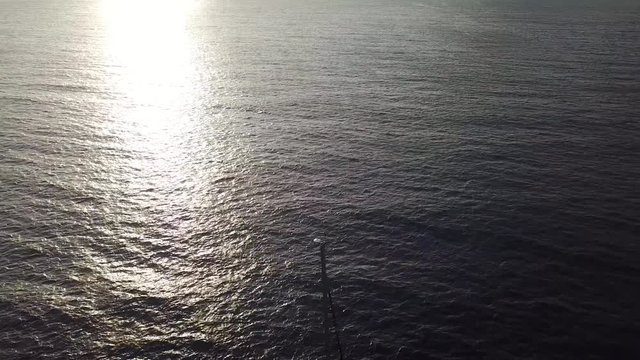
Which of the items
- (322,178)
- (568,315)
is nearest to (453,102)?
(322,178)

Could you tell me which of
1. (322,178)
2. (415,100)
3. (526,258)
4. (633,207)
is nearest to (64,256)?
(322,178)

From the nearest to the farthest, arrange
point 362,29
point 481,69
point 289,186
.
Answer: point 289,186 < point 481,69 < point 362,29

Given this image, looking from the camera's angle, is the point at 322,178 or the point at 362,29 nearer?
the point at 322,178

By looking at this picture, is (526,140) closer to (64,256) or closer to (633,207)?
(633,207)

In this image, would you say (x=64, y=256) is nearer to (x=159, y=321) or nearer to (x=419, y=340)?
(x=159, y=321)

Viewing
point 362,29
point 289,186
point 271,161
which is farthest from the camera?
point 362,29

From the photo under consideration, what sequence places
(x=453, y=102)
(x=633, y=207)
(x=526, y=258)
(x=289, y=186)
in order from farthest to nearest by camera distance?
(x=453, y=102) → (x=289, y=186) → (x=633, y=207) → (x=526, y=258)
